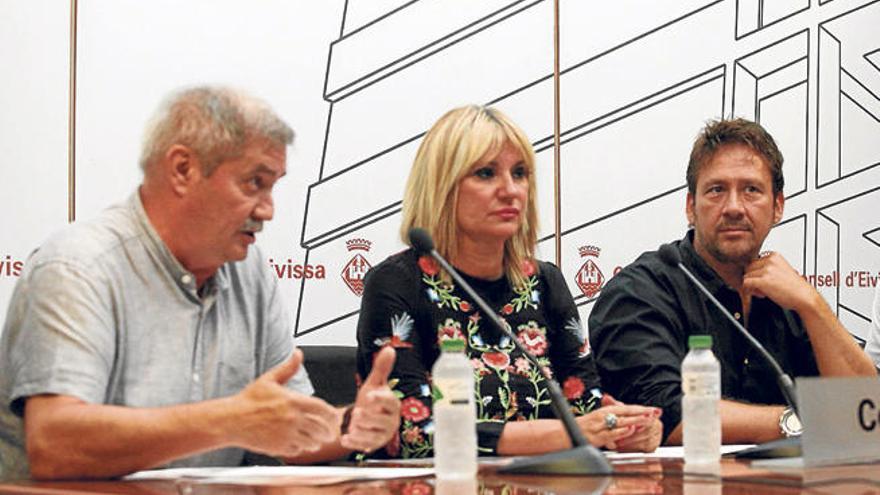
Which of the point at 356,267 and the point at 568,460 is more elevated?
the point at 356,267

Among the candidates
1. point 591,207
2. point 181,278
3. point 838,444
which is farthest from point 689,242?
point 181,278

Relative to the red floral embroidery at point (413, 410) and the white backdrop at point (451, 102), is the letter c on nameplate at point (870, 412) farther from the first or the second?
the white backdrop at point (451, 102)

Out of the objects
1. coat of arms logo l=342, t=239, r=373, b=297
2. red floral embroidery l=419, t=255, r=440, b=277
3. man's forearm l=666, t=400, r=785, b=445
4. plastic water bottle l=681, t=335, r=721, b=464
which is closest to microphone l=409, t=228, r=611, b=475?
plastic water bottle l=681, t=335, r=721, b=464

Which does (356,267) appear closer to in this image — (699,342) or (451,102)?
(451,102)

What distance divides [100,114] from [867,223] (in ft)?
9.05

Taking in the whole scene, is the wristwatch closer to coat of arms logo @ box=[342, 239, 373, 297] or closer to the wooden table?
the wooden table

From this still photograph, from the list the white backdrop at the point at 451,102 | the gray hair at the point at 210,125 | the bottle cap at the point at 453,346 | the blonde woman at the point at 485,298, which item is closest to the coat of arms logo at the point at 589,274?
the white backdrop at the point at 451,102

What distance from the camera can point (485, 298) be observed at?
2.60m

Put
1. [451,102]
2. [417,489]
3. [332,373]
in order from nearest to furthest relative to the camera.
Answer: [417,489] < [332,373] < [451,102]

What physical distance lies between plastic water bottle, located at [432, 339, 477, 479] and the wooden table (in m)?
0.03

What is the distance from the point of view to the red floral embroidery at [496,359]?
8.23ft

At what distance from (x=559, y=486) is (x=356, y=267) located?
192 cm

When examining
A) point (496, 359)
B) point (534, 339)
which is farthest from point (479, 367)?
point (534, 339)

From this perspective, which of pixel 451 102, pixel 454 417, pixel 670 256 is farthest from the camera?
pixel 451 102
